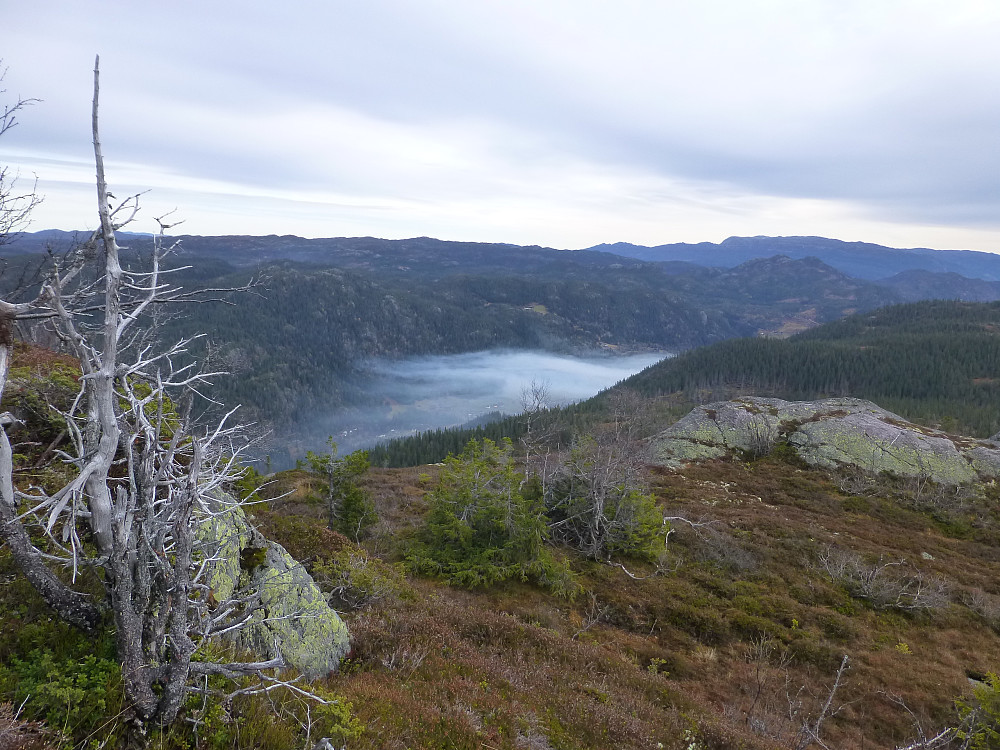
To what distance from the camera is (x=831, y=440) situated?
38219 millimetres

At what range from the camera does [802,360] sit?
147125 millimetres

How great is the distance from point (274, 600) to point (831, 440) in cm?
4408

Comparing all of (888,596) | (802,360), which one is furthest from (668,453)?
(802,360)

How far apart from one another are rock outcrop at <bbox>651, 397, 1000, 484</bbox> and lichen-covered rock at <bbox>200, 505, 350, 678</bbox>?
33.0 meters

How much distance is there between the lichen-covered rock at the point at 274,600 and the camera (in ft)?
22.7

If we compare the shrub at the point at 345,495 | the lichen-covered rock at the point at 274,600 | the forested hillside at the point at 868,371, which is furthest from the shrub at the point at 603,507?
the forested hillside at the point at 868,371

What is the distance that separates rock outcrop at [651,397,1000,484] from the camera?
3419 cm

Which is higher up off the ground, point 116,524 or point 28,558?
point 116,524

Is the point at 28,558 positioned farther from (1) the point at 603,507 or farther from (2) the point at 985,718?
(1) the point at 603,507

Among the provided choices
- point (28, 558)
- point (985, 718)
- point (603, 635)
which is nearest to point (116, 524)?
point (28, 558)

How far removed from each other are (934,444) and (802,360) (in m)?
128

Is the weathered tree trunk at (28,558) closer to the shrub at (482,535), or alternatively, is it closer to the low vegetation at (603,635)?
the low vegetation at (603,635)

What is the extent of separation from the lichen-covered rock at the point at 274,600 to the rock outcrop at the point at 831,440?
3299 centimetres

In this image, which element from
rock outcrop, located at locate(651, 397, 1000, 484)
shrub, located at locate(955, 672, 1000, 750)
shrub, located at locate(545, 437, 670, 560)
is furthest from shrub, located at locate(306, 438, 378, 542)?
rock outcrop, located at locate(651, 397, 1000, 484)
